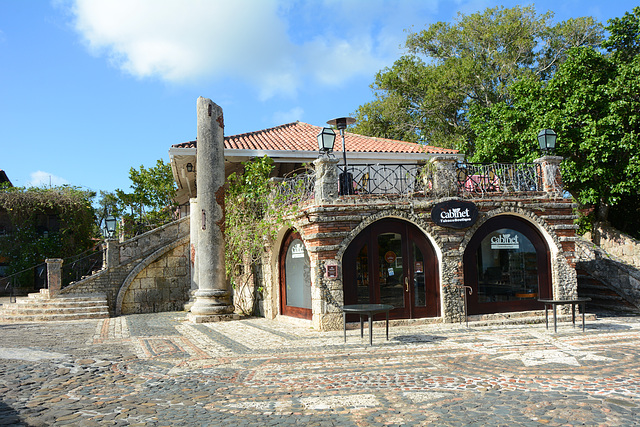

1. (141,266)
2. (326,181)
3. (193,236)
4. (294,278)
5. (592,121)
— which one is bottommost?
(294,278)

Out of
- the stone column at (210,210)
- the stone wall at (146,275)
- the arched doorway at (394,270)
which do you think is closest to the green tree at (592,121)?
the arched doorway at (394,270)

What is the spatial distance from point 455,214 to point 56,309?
11.9m

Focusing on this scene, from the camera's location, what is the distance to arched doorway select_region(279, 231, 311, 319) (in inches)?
472

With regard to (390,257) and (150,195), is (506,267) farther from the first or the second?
(150,195)

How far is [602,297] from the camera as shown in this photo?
14.7m

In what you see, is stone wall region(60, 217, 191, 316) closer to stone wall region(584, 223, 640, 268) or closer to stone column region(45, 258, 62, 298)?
stone column region(45, 258, 62, 298)

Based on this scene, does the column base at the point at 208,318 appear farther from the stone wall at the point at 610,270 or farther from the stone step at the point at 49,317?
the stone wall at the point at 610,270

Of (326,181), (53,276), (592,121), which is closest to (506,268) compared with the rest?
(326,181)

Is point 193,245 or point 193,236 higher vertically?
point 193,236

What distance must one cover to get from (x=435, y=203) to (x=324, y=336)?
12.9 feet

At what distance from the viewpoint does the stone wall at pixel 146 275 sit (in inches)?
655

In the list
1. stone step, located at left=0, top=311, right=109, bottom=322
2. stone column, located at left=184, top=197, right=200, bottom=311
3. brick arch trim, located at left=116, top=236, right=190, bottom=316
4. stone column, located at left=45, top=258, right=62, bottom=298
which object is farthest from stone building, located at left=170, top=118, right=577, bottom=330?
stone column, located at left=45, top=258, right=62, bottom=298

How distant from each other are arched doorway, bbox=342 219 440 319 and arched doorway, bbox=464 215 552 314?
94cm

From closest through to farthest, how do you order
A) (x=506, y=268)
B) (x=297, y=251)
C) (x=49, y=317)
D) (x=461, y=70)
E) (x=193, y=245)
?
1. (x=506, y=268)
2. (x=297, y=251)
3. (x=49, y=317)
4. (x=193, y=245)
5. (x=461, y=70)
